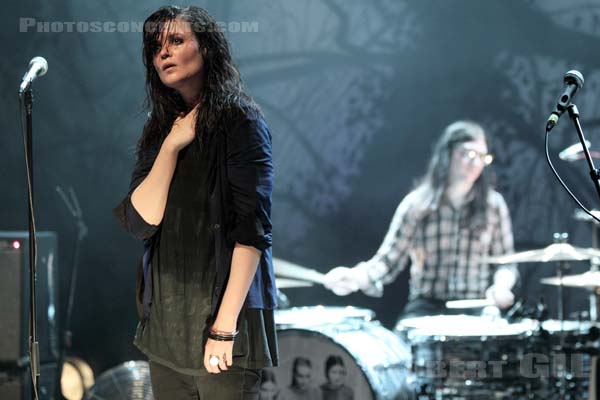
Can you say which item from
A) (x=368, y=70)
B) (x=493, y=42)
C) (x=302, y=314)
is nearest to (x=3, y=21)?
(x=368, y=70)

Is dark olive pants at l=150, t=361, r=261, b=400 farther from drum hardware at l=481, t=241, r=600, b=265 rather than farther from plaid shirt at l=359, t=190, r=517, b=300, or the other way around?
plaid shirt at l=359, t=190, r=517, b=300

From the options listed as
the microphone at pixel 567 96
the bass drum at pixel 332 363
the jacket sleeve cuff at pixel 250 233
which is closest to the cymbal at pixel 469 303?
the bass drum at pixel 332 363

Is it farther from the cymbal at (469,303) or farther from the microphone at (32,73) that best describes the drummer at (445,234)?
the microphone at (32,73)

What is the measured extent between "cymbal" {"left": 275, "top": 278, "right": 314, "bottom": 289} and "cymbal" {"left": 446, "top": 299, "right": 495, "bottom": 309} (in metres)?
0.82

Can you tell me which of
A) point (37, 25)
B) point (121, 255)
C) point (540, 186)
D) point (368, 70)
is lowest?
point (121, 255)

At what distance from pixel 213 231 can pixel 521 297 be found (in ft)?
10.6

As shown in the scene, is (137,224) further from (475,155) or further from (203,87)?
(475,155)

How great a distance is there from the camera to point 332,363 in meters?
4.16

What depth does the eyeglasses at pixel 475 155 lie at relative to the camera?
193 inches

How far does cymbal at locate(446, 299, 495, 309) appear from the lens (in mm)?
4773

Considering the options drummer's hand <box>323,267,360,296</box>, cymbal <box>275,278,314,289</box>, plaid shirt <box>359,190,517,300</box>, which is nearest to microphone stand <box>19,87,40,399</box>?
cymbal <box>275,278,314,289</box>

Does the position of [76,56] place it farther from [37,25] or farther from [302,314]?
[302,314]

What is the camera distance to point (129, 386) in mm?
4371

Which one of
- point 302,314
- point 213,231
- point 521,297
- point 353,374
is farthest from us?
point 521,297
